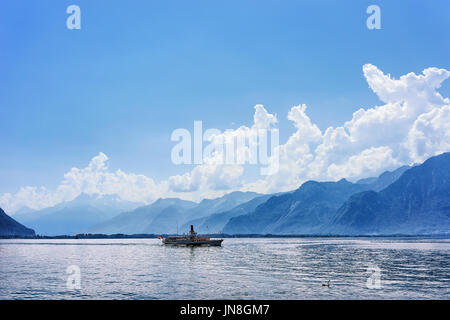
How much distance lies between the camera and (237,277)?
6731 centimetres

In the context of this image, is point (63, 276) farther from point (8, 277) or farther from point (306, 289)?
point (306, 289)

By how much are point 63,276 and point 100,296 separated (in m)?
26.2

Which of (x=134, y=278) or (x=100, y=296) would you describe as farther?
(x=134, y=278)

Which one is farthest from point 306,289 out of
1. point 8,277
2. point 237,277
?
point 8,277
